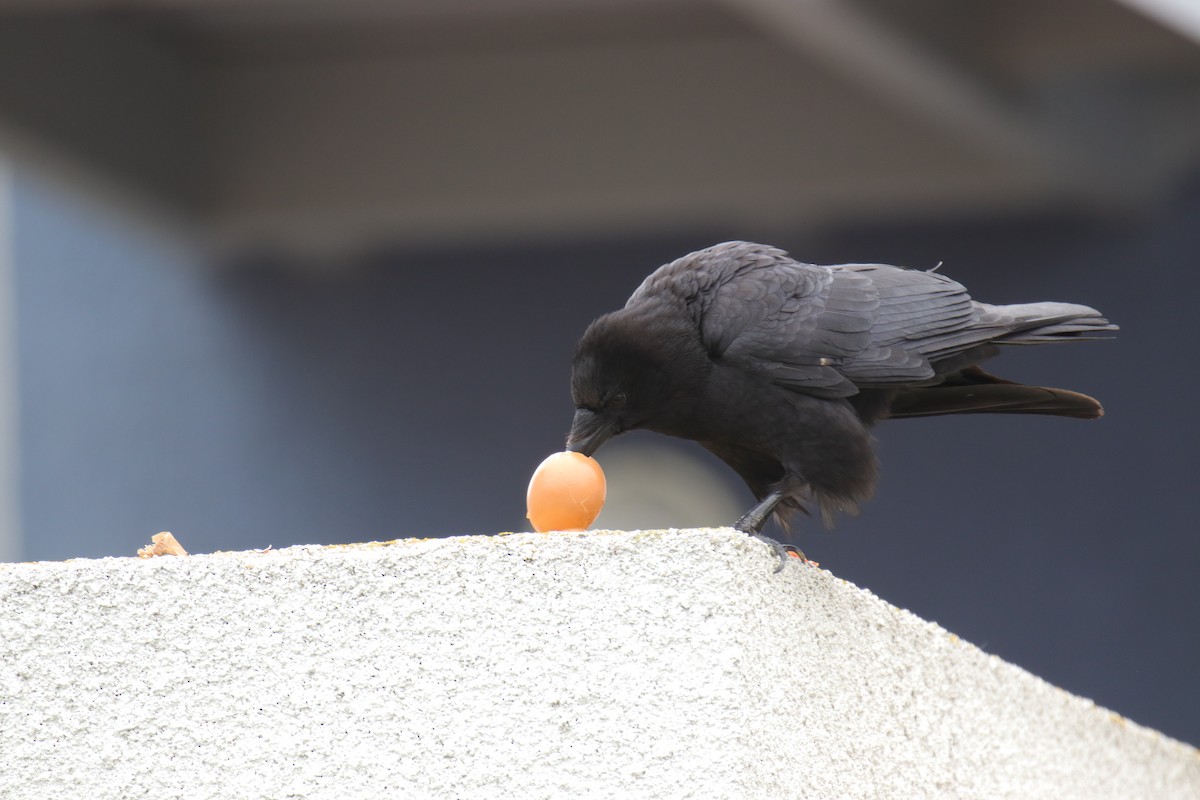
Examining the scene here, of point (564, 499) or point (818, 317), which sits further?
point (818, 317)

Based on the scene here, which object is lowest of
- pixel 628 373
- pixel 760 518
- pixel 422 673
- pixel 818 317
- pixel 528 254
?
pixel 528 254

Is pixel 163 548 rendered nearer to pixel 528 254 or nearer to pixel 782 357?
pixel 782 357

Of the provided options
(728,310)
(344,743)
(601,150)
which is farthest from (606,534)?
(601,150)

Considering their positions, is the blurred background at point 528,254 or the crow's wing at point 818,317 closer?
the crow's wing at point 818,317

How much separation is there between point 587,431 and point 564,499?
521mm

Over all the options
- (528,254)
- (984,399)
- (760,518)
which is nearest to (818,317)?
(760,518)

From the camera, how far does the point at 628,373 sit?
11.6 ft

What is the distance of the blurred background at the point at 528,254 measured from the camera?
922 cm

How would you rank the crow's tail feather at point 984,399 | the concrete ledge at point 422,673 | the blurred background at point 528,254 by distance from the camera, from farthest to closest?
the blurred background at point 528,254
the crow's tail feather at point 984,399
the concrete ledge at point 422,673

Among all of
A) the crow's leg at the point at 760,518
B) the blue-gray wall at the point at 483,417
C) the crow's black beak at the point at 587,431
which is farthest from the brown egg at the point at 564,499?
the blue-gray wall at the point at 483,417

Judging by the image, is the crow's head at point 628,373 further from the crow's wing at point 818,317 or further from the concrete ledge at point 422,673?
the concrete ledge at point 422,673

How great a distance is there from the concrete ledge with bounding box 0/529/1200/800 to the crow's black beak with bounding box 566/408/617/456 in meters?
0.88

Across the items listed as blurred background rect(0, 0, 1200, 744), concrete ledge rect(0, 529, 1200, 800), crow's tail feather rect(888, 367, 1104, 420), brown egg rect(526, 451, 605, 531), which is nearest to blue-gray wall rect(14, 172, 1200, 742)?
blurred background rect(0, 0, 1200, 744)

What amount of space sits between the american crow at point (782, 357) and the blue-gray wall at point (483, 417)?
6.03m
